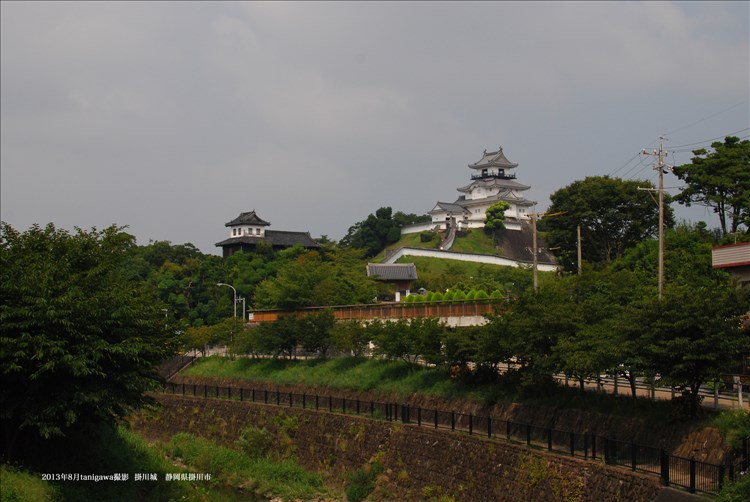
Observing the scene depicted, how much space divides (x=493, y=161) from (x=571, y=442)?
117 m

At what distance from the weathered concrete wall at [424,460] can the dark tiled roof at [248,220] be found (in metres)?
57.4

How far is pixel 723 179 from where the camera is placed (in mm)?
51344

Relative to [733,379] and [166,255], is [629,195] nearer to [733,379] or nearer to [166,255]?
[733,379]

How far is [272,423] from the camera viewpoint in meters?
38.4

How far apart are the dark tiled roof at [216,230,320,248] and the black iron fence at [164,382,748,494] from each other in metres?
53.8

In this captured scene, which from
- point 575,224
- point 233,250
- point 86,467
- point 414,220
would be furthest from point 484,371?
point 414,220

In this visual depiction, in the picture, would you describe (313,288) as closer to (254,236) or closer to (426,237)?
(254,236)

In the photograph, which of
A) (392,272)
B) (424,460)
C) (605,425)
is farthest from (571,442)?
(392,272)

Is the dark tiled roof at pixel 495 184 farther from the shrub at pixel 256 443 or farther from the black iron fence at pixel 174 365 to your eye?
the shrub at pixel 256 443

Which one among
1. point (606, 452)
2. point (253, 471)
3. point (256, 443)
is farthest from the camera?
point (256, 443)

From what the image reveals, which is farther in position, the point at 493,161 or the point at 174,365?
the point at 493,161

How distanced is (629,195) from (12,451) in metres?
48.6

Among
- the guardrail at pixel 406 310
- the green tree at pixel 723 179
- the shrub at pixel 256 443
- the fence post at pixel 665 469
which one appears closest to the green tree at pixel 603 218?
the green tree at pixel 723 179

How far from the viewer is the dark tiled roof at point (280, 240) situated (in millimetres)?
96562
